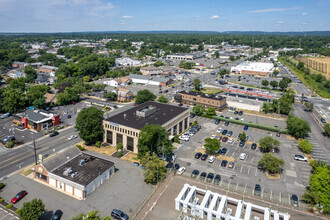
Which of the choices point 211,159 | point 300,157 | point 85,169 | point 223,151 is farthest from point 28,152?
point 300,157

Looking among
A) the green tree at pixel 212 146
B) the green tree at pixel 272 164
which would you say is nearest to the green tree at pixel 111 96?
the green tree at pixel 212 146

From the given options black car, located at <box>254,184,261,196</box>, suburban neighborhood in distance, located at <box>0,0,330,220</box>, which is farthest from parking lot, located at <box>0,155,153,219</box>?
black car, located at <box>254,184,261,196</box>

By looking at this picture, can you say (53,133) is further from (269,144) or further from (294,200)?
(294,200)

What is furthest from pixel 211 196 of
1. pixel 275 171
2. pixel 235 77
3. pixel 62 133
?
pixel 235 77

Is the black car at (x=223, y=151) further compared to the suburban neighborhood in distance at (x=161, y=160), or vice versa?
the black car at (x=223, y=151)

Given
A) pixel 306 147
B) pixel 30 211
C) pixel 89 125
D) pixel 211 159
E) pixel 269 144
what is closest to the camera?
pixel 30 211

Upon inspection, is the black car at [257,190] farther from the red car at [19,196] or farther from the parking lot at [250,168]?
the red car at [19,196]

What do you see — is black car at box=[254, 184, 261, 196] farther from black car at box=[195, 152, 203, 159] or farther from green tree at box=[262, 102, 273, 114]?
green tree at box=[262, 102, 273, 114]

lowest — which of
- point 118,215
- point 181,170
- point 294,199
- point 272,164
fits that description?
point 118,215
